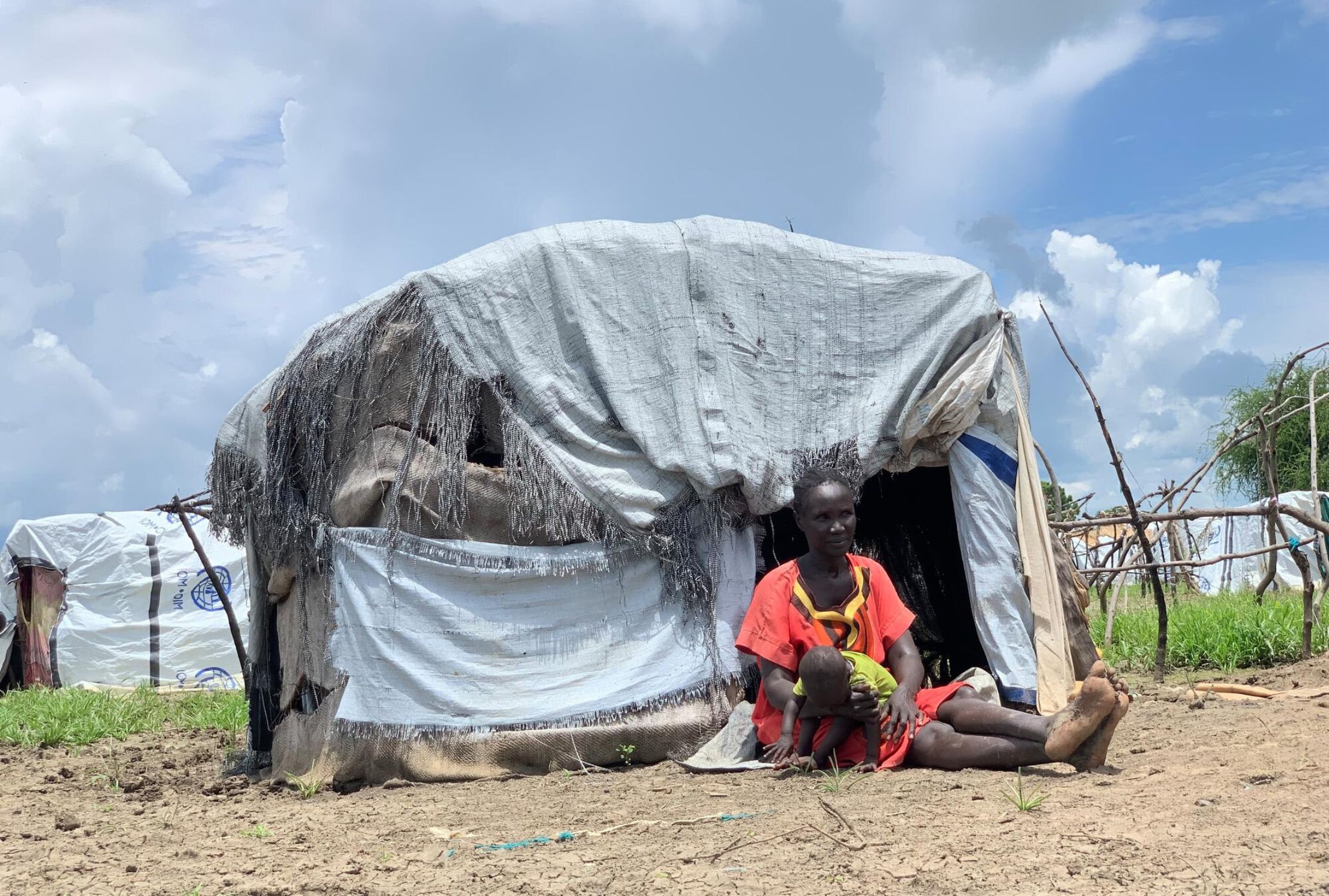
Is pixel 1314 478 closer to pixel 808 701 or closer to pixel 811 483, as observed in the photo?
pixel 811 483

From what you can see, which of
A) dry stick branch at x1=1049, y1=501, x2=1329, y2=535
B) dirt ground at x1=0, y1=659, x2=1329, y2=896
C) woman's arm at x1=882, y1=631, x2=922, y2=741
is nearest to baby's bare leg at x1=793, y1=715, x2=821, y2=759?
dirt ground at x1=0, y1=659, x2=1329, y2=896

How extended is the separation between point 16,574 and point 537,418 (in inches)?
398

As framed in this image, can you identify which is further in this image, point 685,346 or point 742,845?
point 685,346

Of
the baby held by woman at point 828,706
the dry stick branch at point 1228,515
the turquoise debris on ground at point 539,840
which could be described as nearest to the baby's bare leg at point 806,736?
the baby held by woman at point 828,706

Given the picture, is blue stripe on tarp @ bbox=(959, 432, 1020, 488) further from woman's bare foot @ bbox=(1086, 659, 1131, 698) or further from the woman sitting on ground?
woman's bare foot @ bbox=(1086, 659, 1131, 698)

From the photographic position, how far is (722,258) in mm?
5363

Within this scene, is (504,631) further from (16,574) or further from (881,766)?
(16,574)

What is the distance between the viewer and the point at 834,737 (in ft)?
13.9

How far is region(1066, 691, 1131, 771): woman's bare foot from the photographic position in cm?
373

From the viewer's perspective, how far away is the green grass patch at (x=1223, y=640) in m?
7.23

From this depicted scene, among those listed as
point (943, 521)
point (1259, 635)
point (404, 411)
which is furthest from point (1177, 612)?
point (404, 411)

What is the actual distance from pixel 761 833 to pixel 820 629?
1.26 meters

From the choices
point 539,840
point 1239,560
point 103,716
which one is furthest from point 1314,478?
point 1239,560

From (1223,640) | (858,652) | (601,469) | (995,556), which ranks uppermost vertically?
(601,469)
